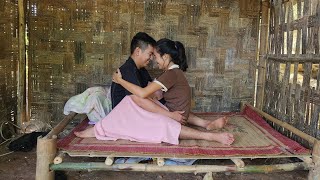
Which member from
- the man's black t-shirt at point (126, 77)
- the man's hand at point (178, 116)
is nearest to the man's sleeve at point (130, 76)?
the man's black t-shirt at point (126, 77)

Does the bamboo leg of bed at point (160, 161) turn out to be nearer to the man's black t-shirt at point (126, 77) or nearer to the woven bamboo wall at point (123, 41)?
the man's black t-shirt at point (126, 77)

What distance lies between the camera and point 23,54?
3525 millimetres

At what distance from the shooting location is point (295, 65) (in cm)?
297

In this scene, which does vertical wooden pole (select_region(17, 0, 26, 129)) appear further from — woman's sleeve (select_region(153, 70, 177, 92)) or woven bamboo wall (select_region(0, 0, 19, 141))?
woman's sleeve (select_region(153, 70, 177, 92))

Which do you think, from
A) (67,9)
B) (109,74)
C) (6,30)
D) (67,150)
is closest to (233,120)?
(109,74)

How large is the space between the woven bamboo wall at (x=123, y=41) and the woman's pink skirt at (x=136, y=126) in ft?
4.31

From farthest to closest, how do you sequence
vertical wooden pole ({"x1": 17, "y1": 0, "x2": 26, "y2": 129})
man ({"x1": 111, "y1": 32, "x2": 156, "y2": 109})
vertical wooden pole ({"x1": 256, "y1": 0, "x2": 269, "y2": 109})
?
vertical wooden pole ({"x1": 256, "y1": 0, "x2": 269, "y2": 109}), vertical wooden pole ({"x1": 17, "y1": 0, "x2": 26, "y2": 129}), man ({"x1": 111, "y1": 32, "x2": 156, "y2": 109})

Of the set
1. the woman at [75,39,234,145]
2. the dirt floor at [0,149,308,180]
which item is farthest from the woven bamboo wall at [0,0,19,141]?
the woman at [75,39,234,145]

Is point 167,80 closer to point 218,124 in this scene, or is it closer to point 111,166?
point 218,124

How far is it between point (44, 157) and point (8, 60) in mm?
1607

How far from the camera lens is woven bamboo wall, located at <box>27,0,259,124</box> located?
142 inches

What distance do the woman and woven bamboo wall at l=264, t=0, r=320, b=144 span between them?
0.88 metres

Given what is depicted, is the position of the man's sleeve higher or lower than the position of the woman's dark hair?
lower

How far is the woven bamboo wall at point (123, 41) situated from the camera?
142 inches
